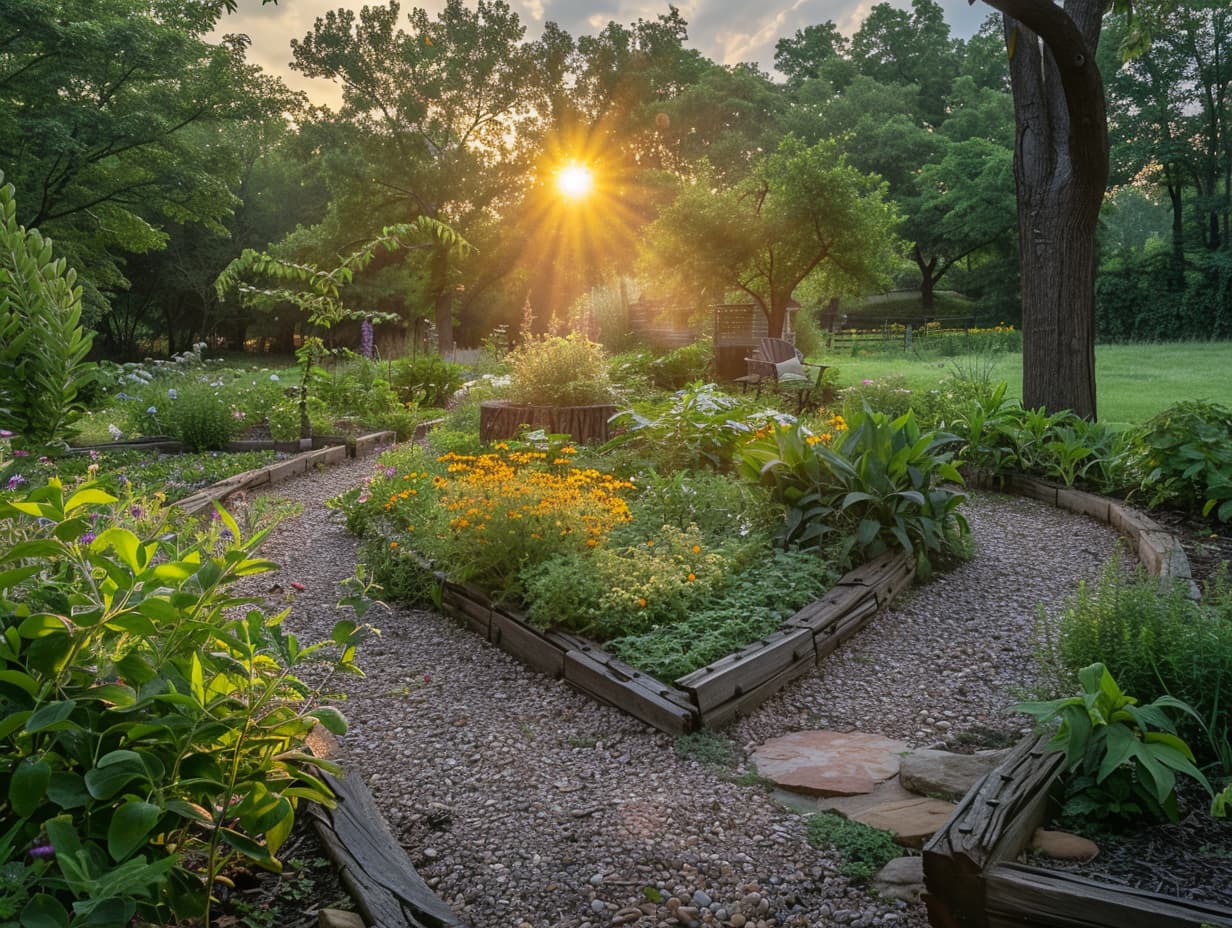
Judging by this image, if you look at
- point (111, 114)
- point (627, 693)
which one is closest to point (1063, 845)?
point (627, 693)

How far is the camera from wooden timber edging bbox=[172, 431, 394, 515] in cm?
581

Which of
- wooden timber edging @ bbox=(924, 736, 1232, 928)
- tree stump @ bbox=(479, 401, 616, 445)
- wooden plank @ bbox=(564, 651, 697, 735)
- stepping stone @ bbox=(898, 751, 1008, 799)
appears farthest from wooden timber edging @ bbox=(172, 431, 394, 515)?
wooden timber edging @ bbox=(924, 736, 1232, 928)

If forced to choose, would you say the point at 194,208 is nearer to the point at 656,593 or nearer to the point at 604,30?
the point at 604,30

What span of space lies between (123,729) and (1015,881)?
5.89ft

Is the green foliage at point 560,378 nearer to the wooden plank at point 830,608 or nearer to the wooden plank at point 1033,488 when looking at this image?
the wooden plank at point 1033,488

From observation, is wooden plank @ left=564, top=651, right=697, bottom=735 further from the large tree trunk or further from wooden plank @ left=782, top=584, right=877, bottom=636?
the large tree trunk

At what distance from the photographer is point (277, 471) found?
7.48 meters

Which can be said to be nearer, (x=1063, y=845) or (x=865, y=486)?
(x=1063, y=845)

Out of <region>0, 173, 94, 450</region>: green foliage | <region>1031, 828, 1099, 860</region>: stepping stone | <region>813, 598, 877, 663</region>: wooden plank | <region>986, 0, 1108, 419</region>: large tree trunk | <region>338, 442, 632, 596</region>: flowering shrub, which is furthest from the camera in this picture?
<region>986, 0, 1108, 419</region>: large tree trunk

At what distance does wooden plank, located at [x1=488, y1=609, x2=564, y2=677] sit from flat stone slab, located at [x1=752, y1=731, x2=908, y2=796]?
99 centimetres

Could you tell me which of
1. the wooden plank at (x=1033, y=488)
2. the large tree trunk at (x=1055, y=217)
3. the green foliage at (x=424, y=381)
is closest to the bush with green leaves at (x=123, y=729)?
the wooden plank at (x=1033, y=488)

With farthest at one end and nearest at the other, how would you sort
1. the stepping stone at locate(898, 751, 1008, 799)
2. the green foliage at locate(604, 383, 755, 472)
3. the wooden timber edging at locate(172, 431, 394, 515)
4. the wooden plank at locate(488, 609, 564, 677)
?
the green foliage at locate(604, 383, 755, 472), the wooden timber edging at locate(172, 431, 394, 515), the wooden plank at locate(488, 609, 564, 677), the stepping stone at locate(898, 751, 1008, 799)

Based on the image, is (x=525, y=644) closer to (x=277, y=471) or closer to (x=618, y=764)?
(x=618, y=764)

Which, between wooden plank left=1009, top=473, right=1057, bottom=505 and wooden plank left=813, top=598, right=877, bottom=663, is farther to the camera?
wooden plank left=1009, top=473, right=1057, bottom=505
